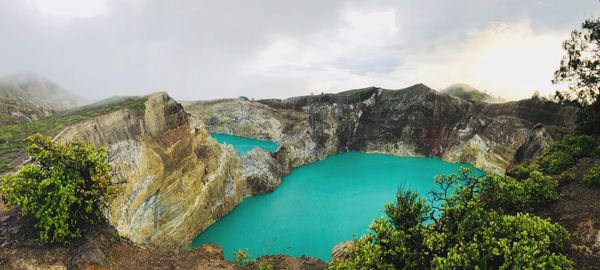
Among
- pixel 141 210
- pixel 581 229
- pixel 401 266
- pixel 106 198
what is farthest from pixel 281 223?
pixel 581 229

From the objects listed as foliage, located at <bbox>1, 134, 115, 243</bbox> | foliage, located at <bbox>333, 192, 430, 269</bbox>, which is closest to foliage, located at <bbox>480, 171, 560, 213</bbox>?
foliage, located at <bbox>333, 192, 430, 269</bbox>

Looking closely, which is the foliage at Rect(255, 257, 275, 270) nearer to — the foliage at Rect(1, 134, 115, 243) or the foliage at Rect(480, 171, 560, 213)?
the foliage at Rect(1, 134, 115, 243)

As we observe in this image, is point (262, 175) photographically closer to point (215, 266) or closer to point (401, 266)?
point (215, 266)

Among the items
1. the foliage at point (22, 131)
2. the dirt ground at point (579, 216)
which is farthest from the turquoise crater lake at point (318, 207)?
the foliage at point (22, 131)

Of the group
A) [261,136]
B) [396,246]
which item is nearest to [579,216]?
[396,246]

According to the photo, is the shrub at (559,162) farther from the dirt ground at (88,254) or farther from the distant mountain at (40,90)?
the distant mountain at (40,90)

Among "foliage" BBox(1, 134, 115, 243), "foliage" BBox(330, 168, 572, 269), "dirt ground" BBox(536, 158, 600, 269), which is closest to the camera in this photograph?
"foliage" BBox(330, 168, 572, 269)
